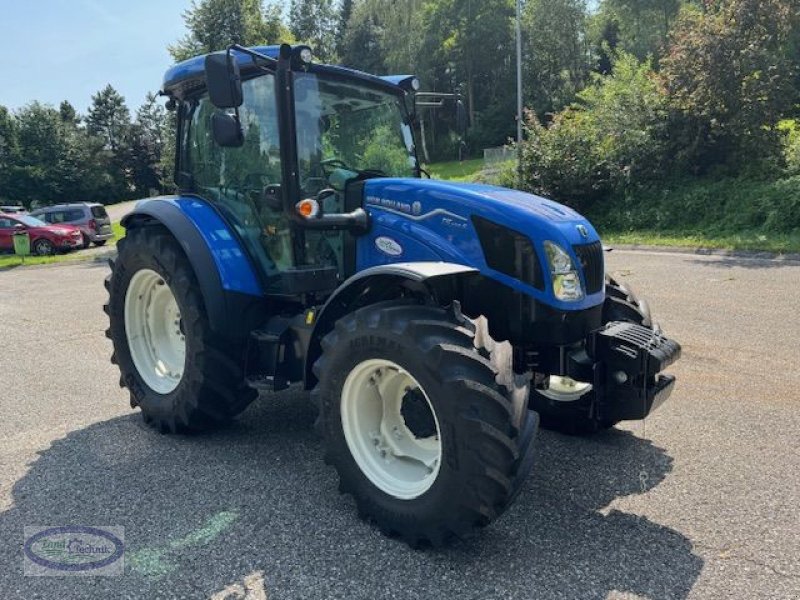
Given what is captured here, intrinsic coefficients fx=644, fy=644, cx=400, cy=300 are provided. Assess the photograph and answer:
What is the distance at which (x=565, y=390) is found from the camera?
4.29m

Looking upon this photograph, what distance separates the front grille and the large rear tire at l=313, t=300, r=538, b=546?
2.58 feet

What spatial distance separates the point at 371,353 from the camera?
3.07 meters

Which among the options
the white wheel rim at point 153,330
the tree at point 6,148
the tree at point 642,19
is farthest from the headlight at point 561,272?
the tree at point 6,148

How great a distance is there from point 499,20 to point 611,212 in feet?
120

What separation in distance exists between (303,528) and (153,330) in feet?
8.00

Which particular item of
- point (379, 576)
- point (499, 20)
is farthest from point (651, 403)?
point (499, 20)

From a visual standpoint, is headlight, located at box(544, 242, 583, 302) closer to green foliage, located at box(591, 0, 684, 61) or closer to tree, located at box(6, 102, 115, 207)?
green foliage, located at box(591, 0, 684, 61)

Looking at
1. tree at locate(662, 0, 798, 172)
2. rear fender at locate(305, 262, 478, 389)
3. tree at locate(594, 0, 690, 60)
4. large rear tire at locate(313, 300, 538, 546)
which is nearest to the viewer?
large rear tire at locate(313, 300, 538, 546)

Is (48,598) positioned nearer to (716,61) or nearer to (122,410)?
(122,410)

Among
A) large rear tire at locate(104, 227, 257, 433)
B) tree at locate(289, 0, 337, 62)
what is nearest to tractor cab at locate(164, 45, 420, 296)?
large rear tire at locate(104, 227, 257, 433)

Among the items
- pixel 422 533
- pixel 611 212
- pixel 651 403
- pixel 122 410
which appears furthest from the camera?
pixel 611 212

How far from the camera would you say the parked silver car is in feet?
74.9

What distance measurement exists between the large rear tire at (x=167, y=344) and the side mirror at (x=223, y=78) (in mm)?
1299

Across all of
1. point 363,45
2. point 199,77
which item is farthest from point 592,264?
point 363,45
